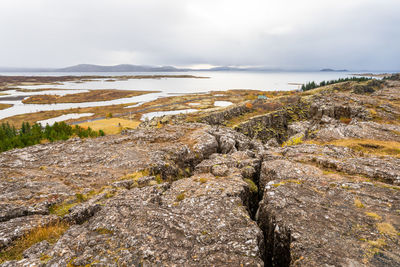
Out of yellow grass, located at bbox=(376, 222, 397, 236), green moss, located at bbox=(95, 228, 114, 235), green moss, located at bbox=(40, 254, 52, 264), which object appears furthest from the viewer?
green moss, located at bbox=(95, 228, 114, 235)

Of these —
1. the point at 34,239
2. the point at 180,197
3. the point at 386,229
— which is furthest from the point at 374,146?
the point at 34,239

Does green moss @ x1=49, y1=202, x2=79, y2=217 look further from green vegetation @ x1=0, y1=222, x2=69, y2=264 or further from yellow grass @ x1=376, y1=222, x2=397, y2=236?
yellow grass @ x1=376, y1=222, x2=397, y2=236

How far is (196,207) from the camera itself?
37.8 ft

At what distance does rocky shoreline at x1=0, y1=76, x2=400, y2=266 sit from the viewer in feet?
26.3

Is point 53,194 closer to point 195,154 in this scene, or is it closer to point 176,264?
point 176,264

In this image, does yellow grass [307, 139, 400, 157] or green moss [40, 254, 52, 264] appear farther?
yellow grass [307, 139, 400, 157]

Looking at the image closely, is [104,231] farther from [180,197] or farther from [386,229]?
[386,229]

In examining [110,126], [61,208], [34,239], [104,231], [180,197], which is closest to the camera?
[34,239]

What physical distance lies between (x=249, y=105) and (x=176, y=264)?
67973mm

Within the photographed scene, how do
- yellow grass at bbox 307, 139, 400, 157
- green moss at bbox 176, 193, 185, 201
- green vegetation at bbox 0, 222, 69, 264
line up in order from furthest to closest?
yellow grass at bbox 307, 139, 400, 157 < green moss at bbox 176, 193, 185, 201 < green vegetation at bbox 0, 222, 69, 264

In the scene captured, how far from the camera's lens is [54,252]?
25.8ft

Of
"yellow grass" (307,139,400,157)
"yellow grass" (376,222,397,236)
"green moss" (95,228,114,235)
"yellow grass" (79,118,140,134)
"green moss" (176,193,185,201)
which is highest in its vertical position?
"yellow grass" (307,139,400,157)

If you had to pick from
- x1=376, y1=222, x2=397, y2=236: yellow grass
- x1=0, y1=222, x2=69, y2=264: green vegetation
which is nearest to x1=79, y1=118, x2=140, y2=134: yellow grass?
x1=0, y1=222, x2=69, y2=264: green vegetation

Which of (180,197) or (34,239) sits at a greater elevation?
(34,239)
